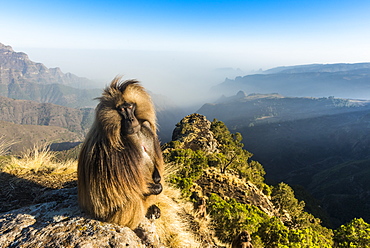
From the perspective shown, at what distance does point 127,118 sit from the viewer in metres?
4.08

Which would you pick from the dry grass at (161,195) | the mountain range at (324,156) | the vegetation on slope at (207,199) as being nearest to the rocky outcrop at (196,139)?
the vegetation on slope at (207,199)

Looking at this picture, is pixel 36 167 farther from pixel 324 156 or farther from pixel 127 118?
pixel 324 156

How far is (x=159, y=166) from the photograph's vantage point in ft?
17.2

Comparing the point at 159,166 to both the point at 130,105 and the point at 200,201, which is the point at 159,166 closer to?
the point at 130,105

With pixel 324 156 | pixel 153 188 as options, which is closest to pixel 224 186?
pixel 153 188

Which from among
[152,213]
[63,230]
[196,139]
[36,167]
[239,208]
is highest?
[63,230]

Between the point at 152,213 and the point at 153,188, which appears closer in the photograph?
the point at 153,188

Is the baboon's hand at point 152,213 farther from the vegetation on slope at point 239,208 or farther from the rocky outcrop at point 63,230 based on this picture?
the vegetation on slope at point 239,208

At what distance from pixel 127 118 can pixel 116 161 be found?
0.87 metres

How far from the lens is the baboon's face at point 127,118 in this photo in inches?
159

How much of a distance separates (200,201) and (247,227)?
168 cm

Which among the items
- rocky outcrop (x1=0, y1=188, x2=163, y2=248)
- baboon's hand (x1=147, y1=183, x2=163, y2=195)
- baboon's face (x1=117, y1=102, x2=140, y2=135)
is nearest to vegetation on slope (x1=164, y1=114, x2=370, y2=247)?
baboon's hand (x1=147, y1=183, x2=163, y2=195)

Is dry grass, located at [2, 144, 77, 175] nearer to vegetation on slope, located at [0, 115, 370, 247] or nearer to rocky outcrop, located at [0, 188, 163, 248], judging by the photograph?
vegetation on slope, located at [0, 115, 370, 247]

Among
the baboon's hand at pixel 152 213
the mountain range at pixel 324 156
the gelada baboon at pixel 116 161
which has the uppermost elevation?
the gelada baboon at pixel 116 161
